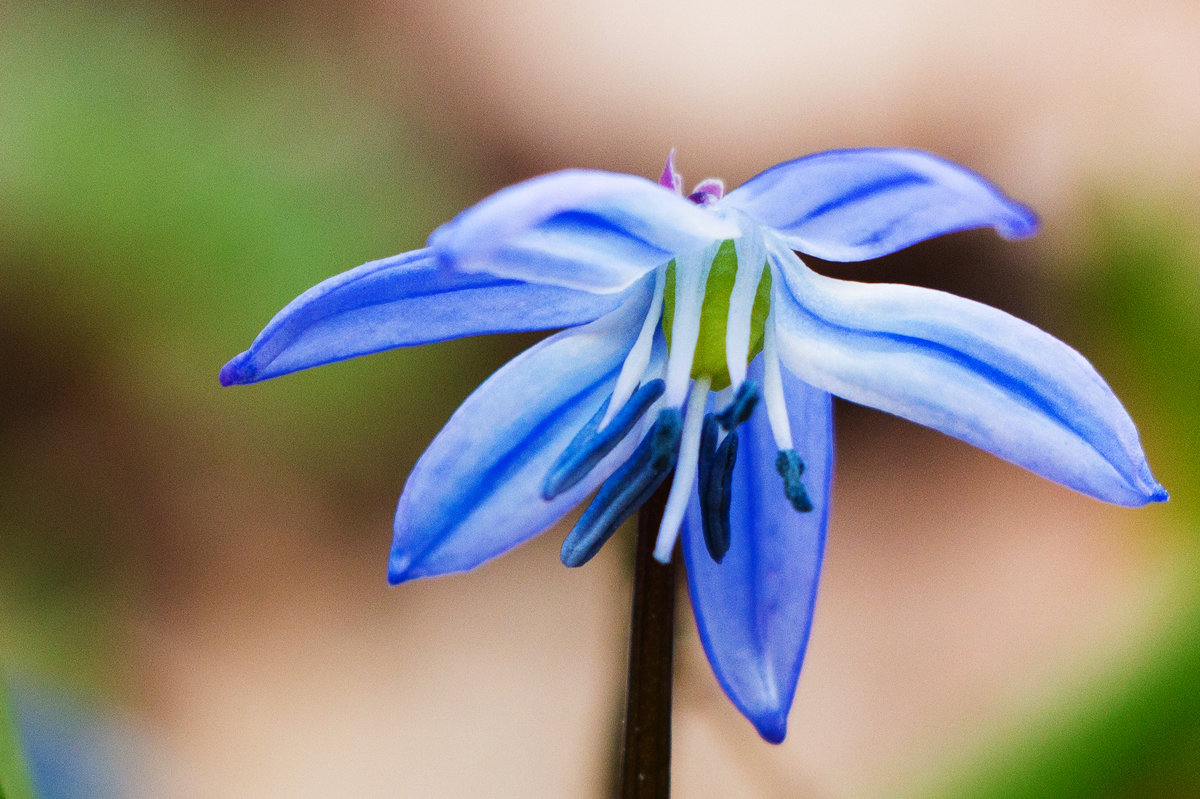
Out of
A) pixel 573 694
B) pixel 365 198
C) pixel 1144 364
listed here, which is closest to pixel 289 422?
pixel 365 198

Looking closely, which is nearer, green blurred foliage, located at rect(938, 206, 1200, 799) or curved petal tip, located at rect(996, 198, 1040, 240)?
curved petal tip, located at rect(996, 198, 1040, 240)

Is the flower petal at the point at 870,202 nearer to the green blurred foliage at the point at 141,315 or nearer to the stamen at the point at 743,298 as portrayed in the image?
the stamen at the point at 743,298

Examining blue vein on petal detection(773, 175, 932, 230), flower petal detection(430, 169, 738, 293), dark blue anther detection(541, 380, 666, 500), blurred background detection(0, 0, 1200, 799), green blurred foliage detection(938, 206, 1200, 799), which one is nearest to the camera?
flower petal detection(430, 169, 738, 293)

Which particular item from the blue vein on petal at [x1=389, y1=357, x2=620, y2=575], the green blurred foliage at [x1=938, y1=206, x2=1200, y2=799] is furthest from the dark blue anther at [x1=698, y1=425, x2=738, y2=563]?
the green blurred foliage at [x1=938, y1=206, x2=1200, y2=799]

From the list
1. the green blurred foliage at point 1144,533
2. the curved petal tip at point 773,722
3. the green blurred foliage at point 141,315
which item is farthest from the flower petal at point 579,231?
the green blurred foliage at point 141,315

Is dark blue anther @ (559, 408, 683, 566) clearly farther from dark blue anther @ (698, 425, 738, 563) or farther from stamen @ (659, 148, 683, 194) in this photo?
stamen @ (659, 148, 683, 194)

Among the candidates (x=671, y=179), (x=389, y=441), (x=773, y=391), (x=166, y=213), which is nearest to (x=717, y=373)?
(x=773, y=391)

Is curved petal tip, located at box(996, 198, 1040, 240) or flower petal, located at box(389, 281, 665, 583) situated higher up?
curved petal tip, located at box(996, 198, 1040, 240)
